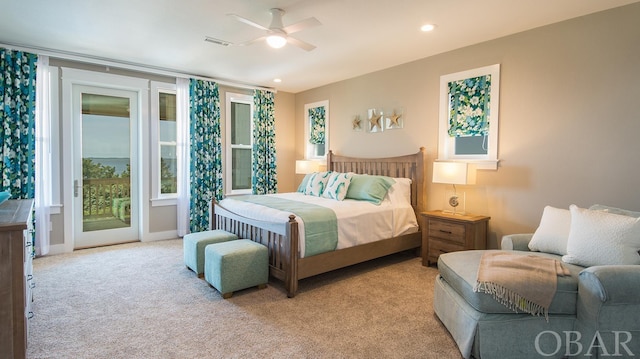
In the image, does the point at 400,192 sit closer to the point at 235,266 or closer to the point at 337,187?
the point at 337,187

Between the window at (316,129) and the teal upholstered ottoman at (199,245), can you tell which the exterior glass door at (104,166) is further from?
the window at (316,129)

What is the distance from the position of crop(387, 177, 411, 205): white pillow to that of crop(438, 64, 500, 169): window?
58 cm

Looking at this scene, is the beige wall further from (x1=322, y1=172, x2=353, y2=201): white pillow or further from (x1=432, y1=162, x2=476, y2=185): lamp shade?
(x1=322, y1=172, x2=353, y2=201): white pillow

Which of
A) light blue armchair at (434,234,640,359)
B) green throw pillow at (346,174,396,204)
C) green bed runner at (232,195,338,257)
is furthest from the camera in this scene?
green throw pillow at (346,174,396,204)

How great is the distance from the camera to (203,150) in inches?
216

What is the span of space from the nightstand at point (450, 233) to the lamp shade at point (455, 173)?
0.41 meters

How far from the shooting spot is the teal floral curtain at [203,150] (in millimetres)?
5418

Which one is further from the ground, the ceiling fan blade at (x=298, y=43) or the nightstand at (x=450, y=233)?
the ceiling fan blade at (x=298, y=43)

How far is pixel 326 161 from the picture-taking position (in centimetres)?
602

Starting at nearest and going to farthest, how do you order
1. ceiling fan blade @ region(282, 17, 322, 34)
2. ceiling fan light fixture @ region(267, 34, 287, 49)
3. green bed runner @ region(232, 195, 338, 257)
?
1. ceiling fan blade @ region(282, 17, 322, 34)
2. ceiling fan light fixture @ region(267, 34, 287, 49)
3. green bed runner @ region(232, 195, 338, 257)

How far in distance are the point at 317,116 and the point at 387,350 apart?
469 centimetres

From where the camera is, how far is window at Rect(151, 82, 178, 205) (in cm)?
518

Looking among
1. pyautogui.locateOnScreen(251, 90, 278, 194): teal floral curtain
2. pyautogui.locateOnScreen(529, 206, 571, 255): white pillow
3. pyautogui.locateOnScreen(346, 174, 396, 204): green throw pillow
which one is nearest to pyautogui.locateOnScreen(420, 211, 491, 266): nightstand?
pyautogui.locateOnScreen(346, 174, 396, 204): green throw pillow

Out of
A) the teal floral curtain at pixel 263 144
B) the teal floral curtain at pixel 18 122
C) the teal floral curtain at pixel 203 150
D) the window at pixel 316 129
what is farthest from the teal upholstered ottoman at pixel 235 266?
the window at pixel 316 129
